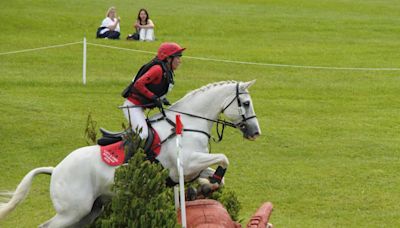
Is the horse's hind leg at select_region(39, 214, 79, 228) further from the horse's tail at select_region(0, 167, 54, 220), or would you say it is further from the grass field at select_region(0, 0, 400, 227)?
the grass field at select_region(0, 0, 400, 227)

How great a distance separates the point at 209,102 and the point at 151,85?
2.40ft

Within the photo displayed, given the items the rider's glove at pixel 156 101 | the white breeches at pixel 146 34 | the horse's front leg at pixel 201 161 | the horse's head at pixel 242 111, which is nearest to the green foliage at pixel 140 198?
the horse's front leg at pixel 201 161

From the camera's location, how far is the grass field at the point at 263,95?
1602 centimetres

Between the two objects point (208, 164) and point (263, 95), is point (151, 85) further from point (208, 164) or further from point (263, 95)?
point (263, 95)

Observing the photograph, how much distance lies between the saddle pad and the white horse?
0.05 meters

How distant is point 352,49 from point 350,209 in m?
17.1

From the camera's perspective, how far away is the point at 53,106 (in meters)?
22.0

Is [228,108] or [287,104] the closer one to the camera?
[228,108]

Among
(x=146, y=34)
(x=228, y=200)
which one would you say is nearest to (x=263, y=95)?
(x=146, y=34)

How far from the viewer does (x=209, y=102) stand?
36.5 ft

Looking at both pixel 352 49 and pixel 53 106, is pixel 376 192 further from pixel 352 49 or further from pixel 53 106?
pixel 352 49

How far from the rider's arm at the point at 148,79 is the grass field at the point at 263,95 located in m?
4.19

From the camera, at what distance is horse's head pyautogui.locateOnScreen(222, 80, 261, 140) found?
11008mm

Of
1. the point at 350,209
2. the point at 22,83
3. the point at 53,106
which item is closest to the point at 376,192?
the point at 350,209
